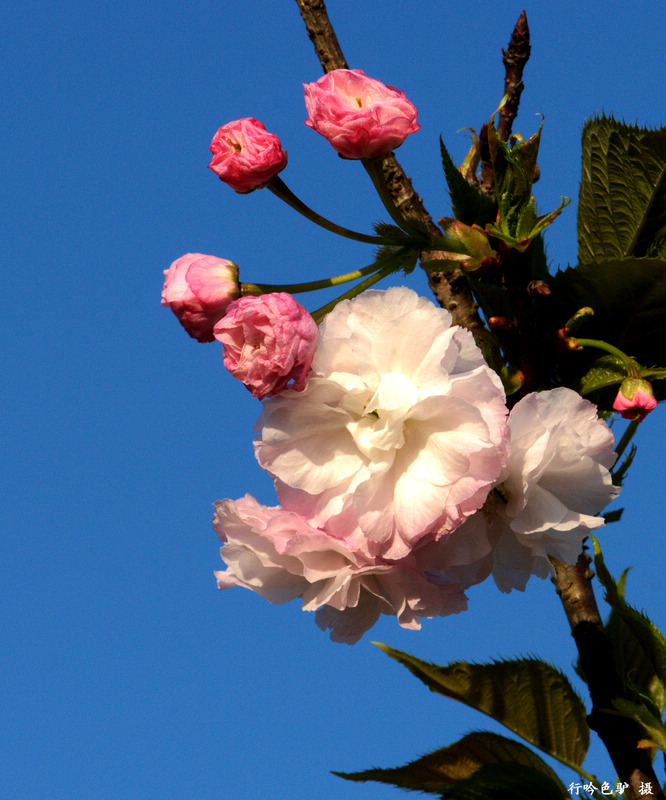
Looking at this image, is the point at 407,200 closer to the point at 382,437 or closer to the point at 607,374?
the point at 607,374

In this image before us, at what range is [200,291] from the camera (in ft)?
4.01

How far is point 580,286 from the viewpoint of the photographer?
141 cm

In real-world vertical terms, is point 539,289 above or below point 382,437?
above

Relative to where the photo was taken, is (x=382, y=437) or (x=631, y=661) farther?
(x=631, y=661)

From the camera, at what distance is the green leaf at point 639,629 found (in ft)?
4.95

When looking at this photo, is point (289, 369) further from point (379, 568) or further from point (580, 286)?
point (580, 286)

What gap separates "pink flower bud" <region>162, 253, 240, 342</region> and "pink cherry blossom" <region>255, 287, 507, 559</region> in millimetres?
153

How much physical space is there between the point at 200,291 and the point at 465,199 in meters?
0.40

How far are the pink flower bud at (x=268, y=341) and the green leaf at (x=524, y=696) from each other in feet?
2.03

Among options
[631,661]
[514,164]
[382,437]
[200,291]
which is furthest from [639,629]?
[200,291]

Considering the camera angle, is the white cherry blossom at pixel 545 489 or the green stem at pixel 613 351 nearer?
the white cherry blossom at pixel 545 489

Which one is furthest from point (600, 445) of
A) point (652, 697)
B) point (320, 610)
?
point (652, 697)

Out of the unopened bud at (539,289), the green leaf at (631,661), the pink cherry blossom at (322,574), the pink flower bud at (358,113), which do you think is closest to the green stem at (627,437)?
the green leaf at (631,661)

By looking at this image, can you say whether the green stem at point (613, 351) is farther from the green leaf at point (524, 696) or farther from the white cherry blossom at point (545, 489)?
the green leaf at point (524, 696)
